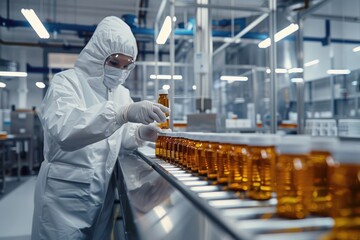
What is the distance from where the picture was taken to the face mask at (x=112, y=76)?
5.63 feet

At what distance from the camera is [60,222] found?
1546 millimetres

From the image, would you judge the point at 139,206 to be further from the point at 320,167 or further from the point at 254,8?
the point at 254,8

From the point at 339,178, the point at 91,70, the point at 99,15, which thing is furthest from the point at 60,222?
the point at 99,15

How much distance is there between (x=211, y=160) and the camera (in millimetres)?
949

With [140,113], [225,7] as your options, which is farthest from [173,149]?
[225,7]

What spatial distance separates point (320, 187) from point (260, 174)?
0.15 meters

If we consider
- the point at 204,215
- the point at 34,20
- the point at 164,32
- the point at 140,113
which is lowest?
the point at 204,215

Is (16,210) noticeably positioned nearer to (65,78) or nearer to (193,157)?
(65,78)

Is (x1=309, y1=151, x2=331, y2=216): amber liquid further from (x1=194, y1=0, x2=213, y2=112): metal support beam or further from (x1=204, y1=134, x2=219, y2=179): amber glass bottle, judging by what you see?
(x1=194, y1=0, x2=213, y2=112): metal support beam

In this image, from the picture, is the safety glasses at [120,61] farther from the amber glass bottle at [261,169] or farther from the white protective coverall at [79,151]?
the amber glass bottle at [261,169]

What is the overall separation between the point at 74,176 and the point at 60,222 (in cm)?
25

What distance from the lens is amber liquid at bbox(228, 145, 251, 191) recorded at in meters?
0.76

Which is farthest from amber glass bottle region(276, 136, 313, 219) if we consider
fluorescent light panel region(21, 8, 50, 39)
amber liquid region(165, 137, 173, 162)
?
fluorescent light panel region(21, 8, 50, 39)

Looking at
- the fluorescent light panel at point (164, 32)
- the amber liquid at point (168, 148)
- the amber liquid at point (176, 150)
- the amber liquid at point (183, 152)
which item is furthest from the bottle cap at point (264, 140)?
the fluorescent light panel at point (164, 32)
